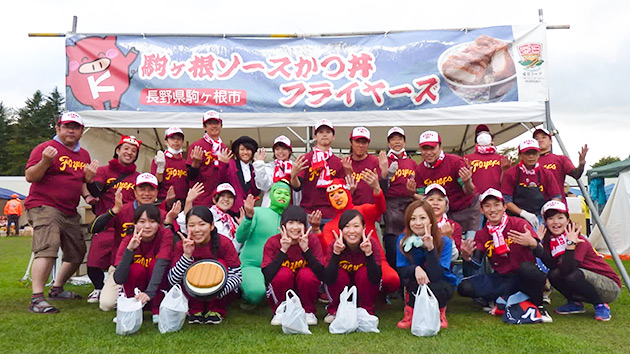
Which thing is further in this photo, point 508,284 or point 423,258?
point 508,284

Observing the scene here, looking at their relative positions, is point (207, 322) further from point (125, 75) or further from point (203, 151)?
point (125, 75)

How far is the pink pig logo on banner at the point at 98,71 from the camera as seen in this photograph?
19.0ft

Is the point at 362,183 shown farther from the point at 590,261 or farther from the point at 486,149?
the point at 590,261

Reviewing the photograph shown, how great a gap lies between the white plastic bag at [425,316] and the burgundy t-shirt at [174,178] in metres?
3.00

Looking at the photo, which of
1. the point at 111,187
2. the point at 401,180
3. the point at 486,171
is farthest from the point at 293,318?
the point at 486,171

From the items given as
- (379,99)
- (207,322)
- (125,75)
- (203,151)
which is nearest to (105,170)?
(203,151)

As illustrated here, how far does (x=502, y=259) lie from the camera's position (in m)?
3.86

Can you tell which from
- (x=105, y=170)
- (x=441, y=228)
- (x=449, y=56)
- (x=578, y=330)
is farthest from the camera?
(x=449, y=56)

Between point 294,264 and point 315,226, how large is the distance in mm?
500

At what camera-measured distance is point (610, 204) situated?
9.78 meters

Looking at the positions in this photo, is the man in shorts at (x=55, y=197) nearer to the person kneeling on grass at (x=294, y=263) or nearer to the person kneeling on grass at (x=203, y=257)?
the person kneeling on grass at (x=203, y=257)

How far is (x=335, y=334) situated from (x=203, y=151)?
268 cm

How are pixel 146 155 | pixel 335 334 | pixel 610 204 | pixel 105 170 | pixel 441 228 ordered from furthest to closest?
pixel 610 204 < pixel 146 155 < pixel 105 170 < pixel 441 228 < pixel 335 334

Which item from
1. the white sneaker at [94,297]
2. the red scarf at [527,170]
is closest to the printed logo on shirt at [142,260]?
the white sneaker at [94,297]
